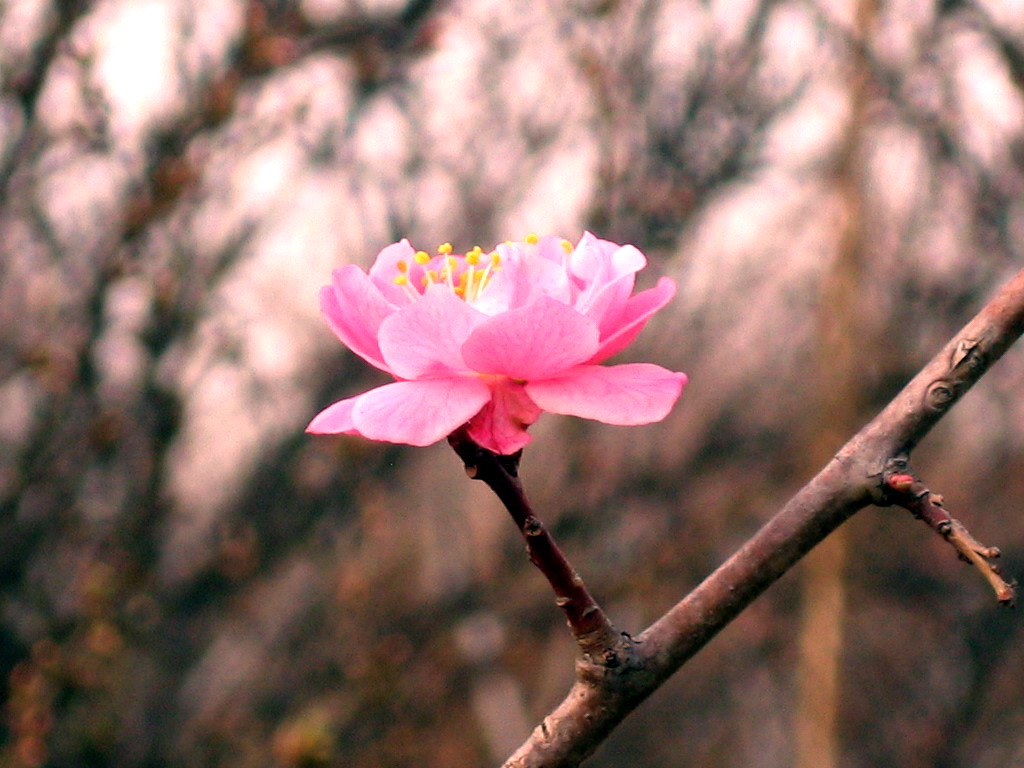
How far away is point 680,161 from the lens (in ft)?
9.87

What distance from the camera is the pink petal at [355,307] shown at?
0.63m

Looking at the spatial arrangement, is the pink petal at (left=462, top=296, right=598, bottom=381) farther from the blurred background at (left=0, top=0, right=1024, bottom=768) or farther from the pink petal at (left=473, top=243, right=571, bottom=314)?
the blurred background at (left=0, top=0, right=1024, bottom=768)

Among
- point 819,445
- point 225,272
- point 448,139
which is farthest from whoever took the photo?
point 819,445

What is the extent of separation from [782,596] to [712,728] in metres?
0.46

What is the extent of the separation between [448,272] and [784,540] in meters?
0.30

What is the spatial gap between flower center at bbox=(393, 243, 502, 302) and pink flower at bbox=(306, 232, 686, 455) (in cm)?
5

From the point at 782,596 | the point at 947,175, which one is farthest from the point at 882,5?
the point at 782,596

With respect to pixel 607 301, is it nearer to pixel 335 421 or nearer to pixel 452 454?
pixel 335 421

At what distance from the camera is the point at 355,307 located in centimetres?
63

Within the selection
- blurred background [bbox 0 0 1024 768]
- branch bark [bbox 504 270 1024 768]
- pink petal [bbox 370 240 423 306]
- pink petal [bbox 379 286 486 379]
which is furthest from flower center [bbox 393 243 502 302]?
blurred background [bbox 0 0 1024 768]

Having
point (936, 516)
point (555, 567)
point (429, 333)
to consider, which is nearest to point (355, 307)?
point (429, 333)

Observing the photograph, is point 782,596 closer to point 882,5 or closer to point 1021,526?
point 1021,526

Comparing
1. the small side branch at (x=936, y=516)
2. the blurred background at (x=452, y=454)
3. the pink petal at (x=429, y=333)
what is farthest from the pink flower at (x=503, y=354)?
the blurred background at (x=452, y=454)

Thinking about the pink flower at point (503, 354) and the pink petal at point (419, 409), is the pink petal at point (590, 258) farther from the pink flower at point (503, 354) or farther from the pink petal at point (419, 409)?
the pink petal at point (419, 409)
